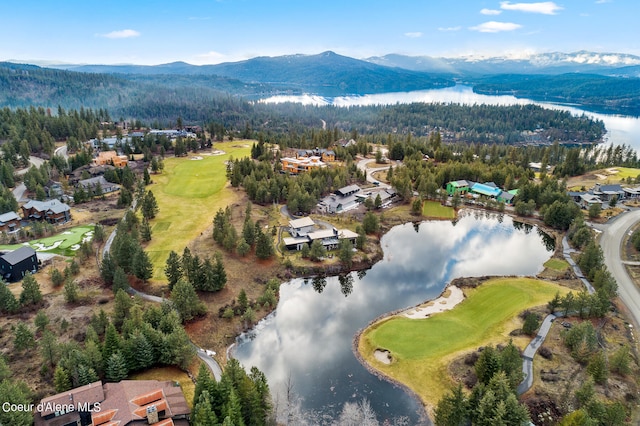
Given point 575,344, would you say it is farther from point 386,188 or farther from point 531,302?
point 386,188

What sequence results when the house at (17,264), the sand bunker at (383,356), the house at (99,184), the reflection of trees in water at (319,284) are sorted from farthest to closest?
the house at (99,184) → the reflection of trees in water at (319,284) → the house at (17,264) → the sand bunker at (383,356)

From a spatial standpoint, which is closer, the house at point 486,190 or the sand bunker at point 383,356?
the sand bunker at point 383,356

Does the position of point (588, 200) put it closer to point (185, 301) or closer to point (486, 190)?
point (486, 190)

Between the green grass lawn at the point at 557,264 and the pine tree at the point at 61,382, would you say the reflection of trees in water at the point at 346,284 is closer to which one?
the green grass lawn at the point at 557,264

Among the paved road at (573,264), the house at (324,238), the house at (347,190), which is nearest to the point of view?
the paved road at (573,264)

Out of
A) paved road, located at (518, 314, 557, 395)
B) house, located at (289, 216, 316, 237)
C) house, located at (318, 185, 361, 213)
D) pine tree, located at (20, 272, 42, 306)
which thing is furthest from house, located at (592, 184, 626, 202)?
pine tree, located at (20, 272, 42, 306)

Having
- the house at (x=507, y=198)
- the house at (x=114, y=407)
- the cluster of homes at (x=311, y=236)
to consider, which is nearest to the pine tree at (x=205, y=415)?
the house at (x=114, y=407)
